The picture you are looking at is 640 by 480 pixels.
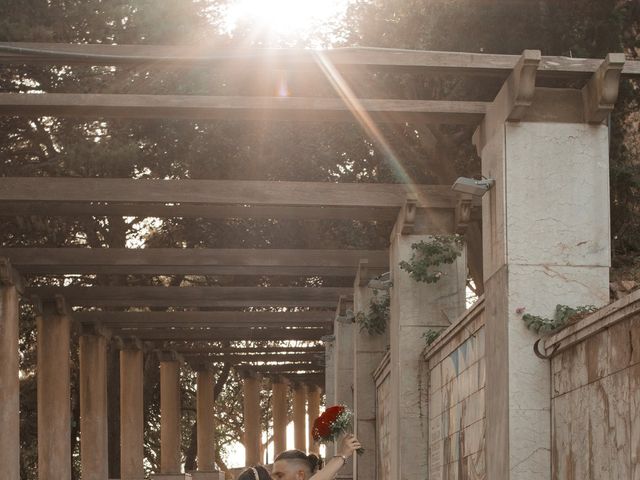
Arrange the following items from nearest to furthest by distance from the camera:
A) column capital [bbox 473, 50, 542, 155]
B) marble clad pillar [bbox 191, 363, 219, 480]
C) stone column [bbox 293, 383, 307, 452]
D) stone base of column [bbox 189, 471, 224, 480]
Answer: column capital [bbox 473, 50, 542, 155] → stone base of column [bbox 189, 471, 224, 480] → marble clad pillar [bbox 191, 363, 219, 480] → stone column [bbox 293, 383, 307, 452]

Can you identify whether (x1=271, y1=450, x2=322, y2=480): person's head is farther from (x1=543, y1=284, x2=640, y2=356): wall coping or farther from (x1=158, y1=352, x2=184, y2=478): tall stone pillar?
(x1=158, y1=352, x2=184, y2=478): tall stone pillar

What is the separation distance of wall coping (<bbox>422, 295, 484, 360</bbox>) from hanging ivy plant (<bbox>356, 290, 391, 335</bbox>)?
5072 mm

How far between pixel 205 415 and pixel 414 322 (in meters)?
26.8

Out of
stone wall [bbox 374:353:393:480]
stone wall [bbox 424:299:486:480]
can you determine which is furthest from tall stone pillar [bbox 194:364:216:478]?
stone wall [bbox 424:299:486:480]

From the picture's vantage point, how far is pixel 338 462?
8.55 metres

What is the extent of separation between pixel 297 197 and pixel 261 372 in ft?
104

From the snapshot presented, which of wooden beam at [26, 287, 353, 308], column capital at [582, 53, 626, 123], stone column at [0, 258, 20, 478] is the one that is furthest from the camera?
wooden beam at [26, 287, 353, 308]

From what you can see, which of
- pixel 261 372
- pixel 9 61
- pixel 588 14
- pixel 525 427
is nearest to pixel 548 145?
pixel 525 427

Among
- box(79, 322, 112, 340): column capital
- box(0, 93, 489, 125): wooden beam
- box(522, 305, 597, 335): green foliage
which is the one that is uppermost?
box(0, 93, 489, 125): wooden beam

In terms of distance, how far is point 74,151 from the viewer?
27.8 m

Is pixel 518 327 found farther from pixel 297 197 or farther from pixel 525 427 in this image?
pixel 297 197

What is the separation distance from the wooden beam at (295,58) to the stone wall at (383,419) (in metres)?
8.35

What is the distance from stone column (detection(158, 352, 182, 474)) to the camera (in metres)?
38.9

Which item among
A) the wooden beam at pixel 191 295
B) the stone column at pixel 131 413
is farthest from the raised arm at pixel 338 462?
the stone column at pixel 131 413
